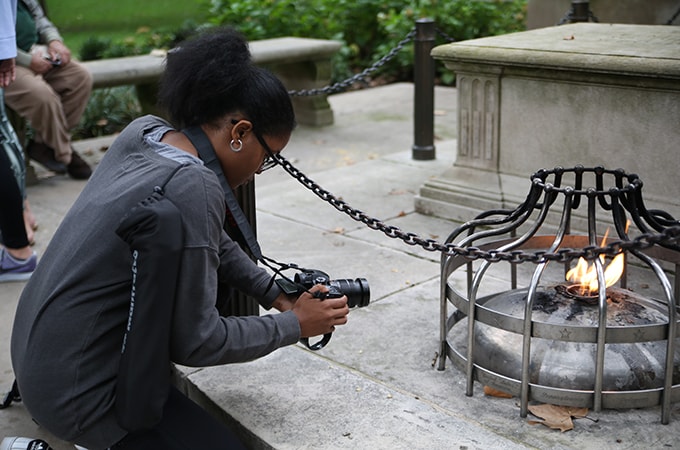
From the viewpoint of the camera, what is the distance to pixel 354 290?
2.97m

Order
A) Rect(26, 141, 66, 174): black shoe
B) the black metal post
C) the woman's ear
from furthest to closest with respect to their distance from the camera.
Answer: Rect(26, 141, 66, 174): black shoe
the black metal post
the woman's ear

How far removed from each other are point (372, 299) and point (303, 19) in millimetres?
7371

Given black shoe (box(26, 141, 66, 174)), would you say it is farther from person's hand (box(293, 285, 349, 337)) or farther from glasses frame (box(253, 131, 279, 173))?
person's hand (box(293, 285, 349, 337))

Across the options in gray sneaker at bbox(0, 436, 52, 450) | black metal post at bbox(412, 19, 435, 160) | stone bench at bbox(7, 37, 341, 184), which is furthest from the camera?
stone bench at bbox(7, 37, 341, 184)

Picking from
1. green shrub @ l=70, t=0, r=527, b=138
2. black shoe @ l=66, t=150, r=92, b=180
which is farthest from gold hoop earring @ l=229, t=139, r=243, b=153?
green shrub @ l=70, t=0, r=527, b=138

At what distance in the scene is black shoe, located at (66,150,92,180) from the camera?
279 inches

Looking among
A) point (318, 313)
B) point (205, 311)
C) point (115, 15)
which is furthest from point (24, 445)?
point (115, 15)

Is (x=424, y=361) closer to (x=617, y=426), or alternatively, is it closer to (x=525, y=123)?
(x=617, y=426)

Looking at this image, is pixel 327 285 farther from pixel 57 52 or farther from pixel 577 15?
pixel 577 15

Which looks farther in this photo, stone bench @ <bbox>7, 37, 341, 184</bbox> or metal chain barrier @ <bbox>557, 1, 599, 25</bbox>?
stone bench @ <bbox>7, 37, 341, 184</bbox>

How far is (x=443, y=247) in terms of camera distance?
9.76 ft

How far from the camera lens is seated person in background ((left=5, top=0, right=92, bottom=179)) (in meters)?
4.25

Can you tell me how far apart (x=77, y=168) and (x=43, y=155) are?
309 mm

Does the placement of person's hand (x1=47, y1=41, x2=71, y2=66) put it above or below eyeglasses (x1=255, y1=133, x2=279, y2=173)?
below
